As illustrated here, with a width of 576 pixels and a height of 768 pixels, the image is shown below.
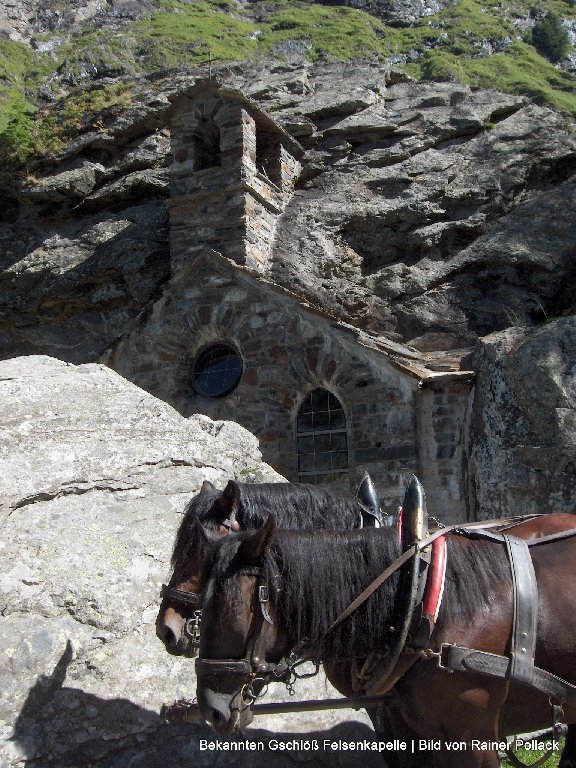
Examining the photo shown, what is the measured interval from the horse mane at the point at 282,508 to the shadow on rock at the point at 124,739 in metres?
1.12

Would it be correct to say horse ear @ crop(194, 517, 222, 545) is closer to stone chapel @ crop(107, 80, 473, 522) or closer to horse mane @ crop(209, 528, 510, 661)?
horse mane @ crop(209, 528, 510, 661)

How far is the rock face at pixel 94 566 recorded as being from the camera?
422 centimetres

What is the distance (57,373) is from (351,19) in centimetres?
2811

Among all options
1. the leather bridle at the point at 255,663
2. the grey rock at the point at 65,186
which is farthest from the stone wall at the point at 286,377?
the leather bridle at the point at 255,663

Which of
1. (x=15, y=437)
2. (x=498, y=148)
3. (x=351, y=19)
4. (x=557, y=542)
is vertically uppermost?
(x=351, y=19)

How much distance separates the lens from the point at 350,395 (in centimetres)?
1080

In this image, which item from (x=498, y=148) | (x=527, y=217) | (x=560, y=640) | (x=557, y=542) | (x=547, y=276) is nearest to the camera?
(x=560, y=640)

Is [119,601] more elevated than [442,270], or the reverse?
[442,270]

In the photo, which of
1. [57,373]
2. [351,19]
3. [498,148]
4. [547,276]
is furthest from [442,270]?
[351,19]

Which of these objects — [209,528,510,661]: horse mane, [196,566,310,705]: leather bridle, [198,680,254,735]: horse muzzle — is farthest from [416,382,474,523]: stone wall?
[198,680,254,735]: horse muzzle

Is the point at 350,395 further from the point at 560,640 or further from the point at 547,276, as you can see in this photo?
the point at 560,640

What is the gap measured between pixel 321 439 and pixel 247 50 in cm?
1889

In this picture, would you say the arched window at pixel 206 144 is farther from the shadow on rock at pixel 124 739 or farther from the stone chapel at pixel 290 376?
the shadow on rock at pixel 124 739

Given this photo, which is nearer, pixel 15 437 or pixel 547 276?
pixel 15 437
